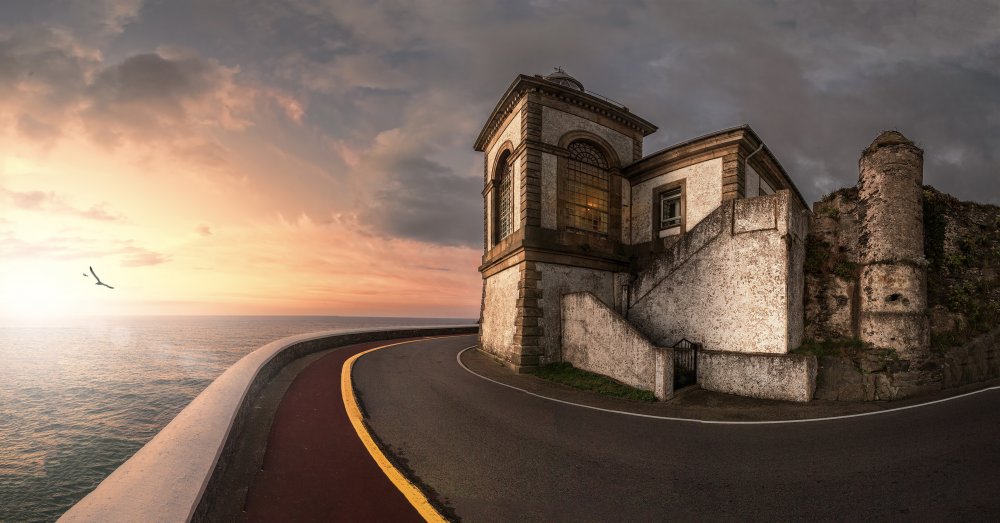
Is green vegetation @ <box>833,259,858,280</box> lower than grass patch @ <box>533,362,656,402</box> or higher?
higher

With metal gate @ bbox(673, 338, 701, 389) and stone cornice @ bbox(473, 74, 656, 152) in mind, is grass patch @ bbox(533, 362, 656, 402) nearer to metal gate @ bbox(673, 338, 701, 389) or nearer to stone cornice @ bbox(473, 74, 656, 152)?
metal gate @ bbox(673, 338, 701, 389)

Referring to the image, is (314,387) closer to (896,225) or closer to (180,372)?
(896,225)

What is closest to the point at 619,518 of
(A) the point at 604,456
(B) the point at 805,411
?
(A) the point at 604,456

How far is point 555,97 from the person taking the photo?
17.1 meters

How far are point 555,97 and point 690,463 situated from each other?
49.3 ft

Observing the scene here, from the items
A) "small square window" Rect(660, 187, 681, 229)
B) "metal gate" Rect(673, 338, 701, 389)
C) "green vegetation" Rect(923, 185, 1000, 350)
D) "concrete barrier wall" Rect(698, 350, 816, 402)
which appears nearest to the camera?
"concrete barrier wall" Rect(698, 350, 816, 402)

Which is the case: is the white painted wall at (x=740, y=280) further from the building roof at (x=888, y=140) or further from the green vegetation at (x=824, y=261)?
the building roof at (x=888, y=140)

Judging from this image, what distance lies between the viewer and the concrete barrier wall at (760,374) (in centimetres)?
977

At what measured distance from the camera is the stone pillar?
33.1 feet

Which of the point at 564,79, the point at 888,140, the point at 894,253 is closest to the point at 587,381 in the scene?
the point at 894,253

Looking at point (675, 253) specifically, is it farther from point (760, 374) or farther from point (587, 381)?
point (587, 381)

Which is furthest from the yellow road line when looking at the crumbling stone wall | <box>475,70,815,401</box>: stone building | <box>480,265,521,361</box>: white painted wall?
the crumbling stone wall

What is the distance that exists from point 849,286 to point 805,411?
4474 millimetres

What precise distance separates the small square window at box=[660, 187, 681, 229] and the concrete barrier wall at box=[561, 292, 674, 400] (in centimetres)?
610
